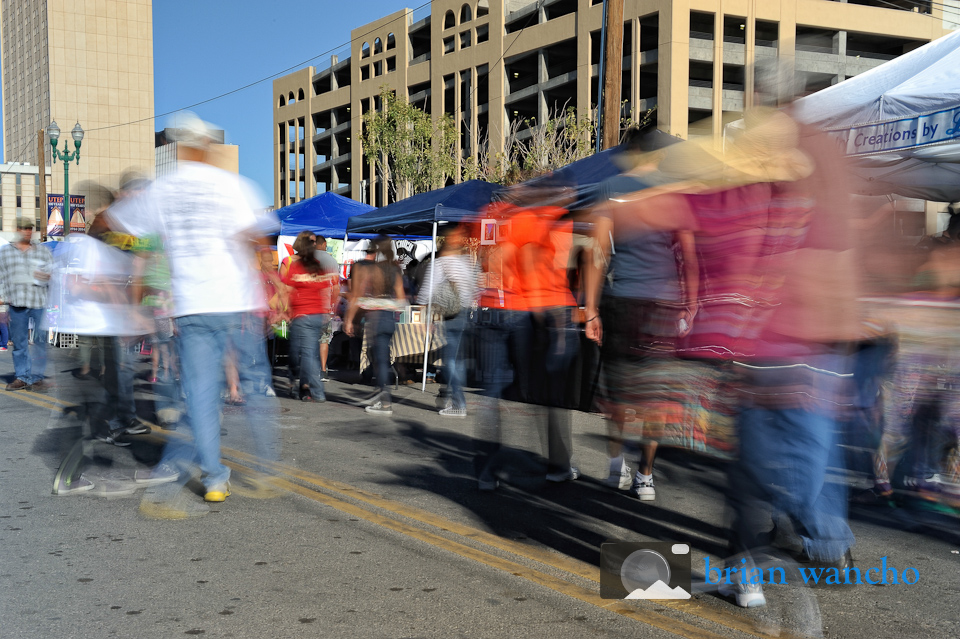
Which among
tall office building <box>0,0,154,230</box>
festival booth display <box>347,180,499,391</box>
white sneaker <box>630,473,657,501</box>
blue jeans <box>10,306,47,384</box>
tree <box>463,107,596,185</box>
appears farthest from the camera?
tall office building <box>0,0,154,230</box>

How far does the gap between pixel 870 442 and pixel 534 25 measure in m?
43.3

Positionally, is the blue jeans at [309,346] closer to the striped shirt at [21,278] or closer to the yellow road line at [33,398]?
the yellow road line at [33,398]

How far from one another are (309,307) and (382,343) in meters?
1.08

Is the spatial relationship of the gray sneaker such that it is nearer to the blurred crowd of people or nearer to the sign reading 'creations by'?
the blurred crowd of people

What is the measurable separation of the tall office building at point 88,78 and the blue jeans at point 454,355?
100.0 m

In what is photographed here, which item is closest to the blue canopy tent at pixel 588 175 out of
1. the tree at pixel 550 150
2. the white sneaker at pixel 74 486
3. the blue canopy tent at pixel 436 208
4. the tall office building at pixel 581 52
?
the blue canopy tent at pixel 436 208

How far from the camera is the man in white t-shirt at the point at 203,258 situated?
174 inches

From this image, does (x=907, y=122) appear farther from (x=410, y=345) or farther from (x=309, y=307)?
(x=410, y=345)

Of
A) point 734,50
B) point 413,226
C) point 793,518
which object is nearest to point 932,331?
point 793,518

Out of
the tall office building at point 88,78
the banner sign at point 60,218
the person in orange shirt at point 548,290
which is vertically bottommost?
the person in orange shirt at point 548,290

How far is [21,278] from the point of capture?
10742 millimetres

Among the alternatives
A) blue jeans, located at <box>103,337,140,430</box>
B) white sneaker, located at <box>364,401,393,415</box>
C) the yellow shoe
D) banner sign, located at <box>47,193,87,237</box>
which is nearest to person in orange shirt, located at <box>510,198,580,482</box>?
the yellow shoe

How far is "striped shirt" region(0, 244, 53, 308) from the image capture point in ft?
35.0

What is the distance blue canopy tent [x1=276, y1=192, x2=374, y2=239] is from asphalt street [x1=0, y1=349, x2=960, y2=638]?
9107 mm
